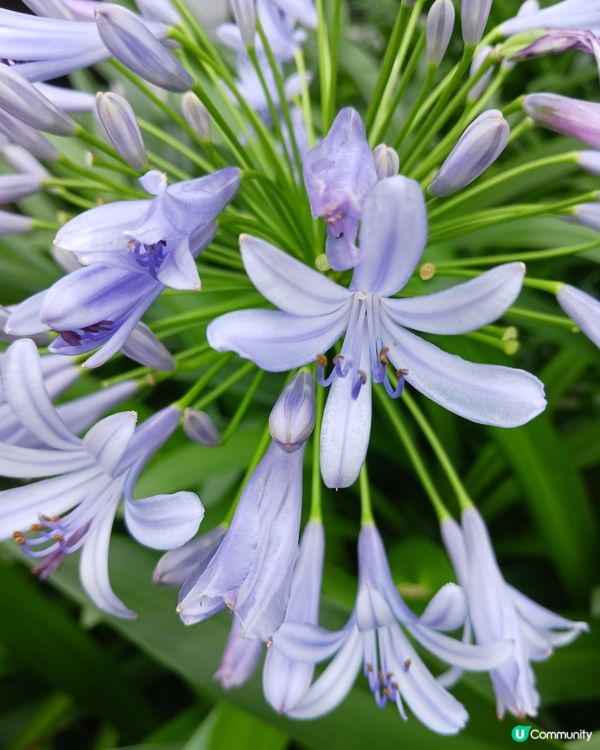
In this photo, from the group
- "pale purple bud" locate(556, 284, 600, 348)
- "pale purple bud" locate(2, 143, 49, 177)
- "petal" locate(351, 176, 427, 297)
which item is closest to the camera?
"petal" locate(351, 176, 427, 297)

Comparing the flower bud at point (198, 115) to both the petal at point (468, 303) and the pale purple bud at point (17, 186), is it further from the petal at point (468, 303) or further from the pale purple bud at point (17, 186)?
the petal at point (468, 303)

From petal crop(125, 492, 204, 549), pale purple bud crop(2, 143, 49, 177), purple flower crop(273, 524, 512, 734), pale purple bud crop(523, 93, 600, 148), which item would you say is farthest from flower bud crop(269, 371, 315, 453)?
pale purple bud crop(2, 143, 49, 177)

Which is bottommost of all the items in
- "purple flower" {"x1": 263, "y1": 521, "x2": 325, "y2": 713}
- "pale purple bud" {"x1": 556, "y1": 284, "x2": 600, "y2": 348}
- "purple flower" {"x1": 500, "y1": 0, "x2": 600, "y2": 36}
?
"purple flower" {"x1": 263, "y1": 521, "x2": 325, "y2": 713}

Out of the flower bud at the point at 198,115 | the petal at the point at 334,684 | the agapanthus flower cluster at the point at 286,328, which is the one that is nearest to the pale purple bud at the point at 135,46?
the agapanthus flower cluster at the point at 286,328

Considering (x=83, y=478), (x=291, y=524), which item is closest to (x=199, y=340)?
(x=83, y=478)

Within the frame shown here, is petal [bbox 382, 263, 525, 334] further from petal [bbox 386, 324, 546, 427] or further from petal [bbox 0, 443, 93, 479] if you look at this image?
petal [bbox 0, 443, 93, 479]

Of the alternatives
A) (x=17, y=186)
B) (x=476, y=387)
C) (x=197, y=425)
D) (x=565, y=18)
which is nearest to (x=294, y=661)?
(x=197, y=425)

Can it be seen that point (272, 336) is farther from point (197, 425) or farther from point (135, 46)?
point (135, 46)
